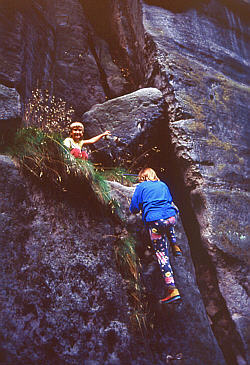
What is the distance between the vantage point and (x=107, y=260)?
349 centimetres

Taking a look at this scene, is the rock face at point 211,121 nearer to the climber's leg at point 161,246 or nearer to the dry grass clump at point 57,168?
the climber's leg at point 161,246

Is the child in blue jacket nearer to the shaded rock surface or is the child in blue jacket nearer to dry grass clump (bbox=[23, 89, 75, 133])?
the shaded rock surface

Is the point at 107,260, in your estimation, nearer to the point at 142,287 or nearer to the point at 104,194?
the point at 142,287

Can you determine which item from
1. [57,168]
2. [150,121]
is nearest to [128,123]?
[150,121]

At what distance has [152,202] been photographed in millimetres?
3518

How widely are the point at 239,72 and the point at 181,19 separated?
1.97 m

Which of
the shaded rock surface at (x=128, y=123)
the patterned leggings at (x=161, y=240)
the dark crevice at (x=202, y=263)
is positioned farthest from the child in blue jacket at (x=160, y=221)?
the shaded rock surface at (x=128, y=123)

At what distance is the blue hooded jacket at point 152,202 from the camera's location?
3451 millimetres

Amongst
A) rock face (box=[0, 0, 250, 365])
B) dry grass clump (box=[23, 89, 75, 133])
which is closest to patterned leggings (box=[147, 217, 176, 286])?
rock face (box=[0, 0, 250, 365])

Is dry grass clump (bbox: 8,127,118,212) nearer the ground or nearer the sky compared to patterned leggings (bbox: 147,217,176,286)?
nearer the sky

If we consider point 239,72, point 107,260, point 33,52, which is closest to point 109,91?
point 33,52

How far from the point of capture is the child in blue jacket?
11.0 ft

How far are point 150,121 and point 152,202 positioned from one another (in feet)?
7.73

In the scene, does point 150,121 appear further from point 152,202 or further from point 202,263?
point 202,263
